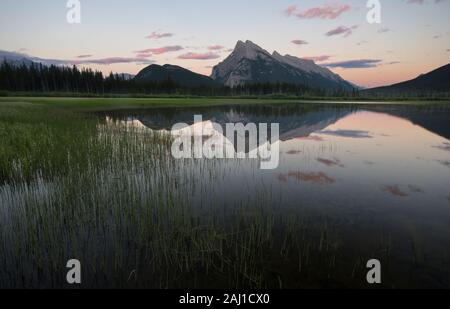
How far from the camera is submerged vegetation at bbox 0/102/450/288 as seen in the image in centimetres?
575

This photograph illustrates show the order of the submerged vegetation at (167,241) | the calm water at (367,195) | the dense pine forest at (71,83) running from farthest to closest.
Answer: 1. the dense pine forest at (71,83)
2. the calm water at (367,195)
3. the submerged vegetation at (167,241)

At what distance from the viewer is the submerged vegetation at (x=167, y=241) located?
5746 mm

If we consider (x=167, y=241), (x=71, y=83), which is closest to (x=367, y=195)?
(x=167, y=241)

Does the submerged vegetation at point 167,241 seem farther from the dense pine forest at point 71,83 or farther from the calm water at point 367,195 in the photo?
the dense pine forest at point 71,83

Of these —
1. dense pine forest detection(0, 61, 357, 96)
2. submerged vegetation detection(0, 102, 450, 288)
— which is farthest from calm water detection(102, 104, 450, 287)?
dense pine forest detection(0, 61, 357, 96)

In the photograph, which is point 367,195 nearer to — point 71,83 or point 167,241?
point 167,241

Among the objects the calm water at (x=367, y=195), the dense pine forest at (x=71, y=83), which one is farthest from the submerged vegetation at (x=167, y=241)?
the dense pine forest at (x=71, y=83)

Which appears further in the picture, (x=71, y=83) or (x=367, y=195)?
(x=71, y=83)

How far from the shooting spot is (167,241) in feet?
22.8

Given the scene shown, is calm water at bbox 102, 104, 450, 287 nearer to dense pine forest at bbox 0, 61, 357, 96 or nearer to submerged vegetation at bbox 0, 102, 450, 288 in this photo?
submerged vegetation at bbox 0, 102, 450, 288
